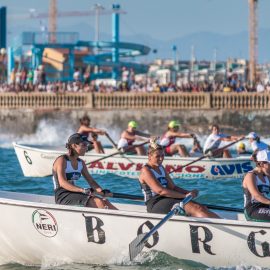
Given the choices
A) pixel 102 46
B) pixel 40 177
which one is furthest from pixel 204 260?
pixel 102 46

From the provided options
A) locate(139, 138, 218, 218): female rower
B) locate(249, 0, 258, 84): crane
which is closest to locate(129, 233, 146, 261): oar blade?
locate(139, 138, 218, 218): female rower

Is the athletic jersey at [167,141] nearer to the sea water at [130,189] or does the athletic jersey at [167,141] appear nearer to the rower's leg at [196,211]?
the sea water at [130,189]

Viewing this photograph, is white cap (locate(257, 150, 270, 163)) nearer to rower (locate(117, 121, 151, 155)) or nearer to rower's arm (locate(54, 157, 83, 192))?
rower's arm (locate(54, 157, 83, 192))

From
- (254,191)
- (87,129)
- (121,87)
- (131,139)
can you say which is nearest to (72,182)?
(254,191)

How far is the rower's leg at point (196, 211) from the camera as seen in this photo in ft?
50.9

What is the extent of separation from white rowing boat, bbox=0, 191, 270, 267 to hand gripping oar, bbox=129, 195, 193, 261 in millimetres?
115

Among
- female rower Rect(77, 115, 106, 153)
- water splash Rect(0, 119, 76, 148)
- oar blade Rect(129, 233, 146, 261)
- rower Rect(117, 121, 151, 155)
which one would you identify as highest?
female rower Rect(77, 115, 106, 153)

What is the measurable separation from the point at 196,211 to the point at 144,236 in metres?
1.05

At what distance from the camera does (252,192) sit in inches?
599

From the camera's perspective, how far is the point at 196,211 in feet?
51.1

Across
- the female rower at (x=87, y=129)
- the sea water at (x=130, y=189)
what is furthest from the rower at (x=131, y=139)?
the sea water at (x=130, y=189)

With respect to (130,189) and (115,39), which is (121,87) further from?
(130,189)

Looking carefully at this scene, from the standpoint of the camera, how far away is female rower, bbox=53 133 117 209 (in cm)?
1588

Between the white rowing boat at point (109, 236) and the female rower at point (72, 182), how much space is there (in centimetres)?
49
